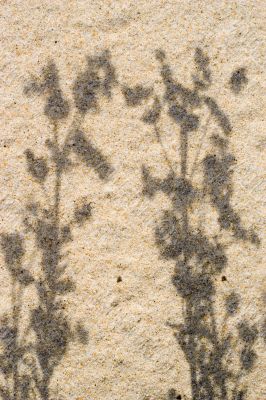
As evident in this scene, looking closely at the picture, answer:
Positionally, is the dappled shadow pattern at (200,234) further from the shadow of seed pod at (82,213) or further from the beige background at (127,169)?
the shadow of seed pod at (82,213)

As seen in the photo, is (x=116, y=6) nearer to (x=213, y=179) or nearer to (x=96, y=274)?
(x=213, y=179)

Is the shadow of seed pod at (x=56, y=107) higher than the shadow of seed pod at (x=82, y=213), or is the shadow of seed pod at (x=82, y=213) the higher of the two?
the shadow of seed pod at (x=56, y=107)

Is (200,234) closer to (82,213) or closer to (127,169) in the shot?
(127,169)

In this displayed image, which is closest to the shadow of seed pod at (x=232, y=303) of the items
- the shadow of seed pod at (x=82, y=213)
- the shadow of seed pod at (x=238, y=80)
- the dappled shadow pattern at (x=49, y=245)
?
the dappled shadow pattern at (x=49, y=245)

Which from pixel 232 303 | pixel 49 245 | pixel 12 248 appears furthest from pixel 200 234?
pixel 12 248

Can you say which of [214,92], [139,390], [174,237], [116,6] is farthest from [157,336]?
[116,6]
